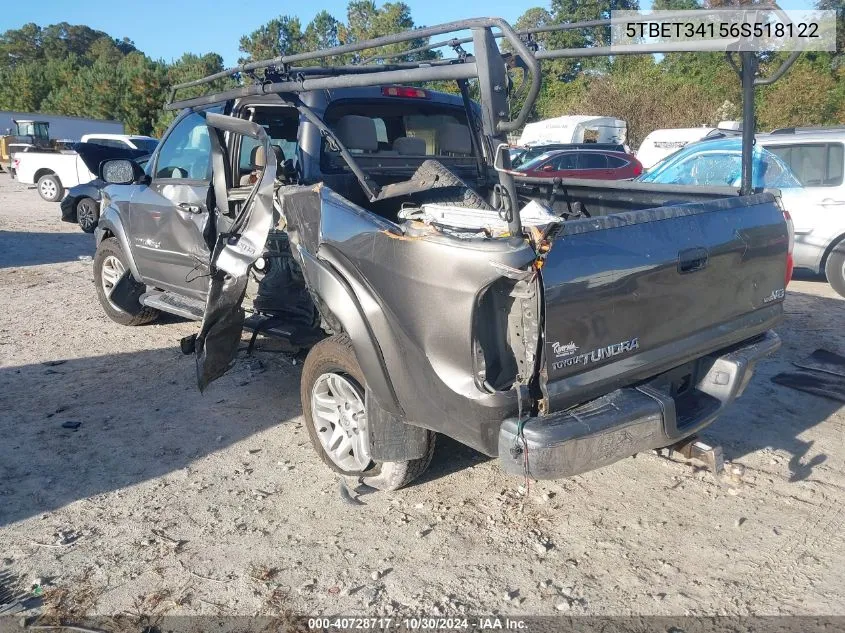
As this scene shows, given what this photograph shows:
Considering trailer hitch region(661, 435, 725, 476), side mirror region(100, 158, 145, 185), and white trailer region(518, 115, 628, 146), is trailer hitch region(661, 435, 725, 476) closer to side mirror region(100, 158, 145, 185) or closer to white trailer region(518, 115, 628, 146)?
side mirror region(100, 158, 145, 185)

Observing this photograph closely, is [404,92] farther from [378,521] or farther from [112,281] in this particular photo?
[112,281]

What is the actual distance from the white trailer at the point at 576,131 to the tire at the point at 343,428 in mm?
21071

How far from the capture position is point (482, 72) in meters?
2.90

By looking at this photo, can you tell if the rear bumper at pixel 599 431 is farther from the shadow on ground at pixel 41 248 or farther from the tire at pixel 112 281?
the shadow on ground at pixel 41 248

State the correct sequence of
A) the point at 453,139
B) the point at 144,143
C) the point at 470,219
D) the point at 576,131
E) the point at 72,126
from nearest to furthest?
the point at 470,219
the point at 453,139
the point at 144,143
the point at 576,131
the point at 72,126

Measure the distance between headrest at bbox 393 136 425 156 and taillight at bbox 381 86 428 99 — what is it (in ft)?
0.99

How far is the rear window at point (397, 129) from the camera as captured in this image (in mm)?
4613

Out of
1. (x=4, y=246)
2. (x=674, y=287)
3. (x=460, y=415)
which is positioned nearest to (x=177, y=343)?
(x=460, y=415)

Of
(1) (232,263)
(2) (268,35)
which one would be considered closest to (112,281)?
(1) (232,263)

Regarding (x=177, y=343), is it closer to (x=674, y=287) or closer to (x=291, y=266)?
(x=291, y=266)

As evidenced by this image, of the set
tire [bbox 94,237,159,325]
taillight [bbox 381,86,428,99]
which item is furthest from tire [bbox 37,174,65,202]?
taillight [bbox 381,86,428,99]

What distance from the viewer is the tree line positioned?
2647 centimetres

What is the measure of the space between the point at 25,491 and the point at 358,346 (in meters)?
2.11

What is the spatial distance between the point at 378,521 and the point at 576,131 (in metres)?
22.4
